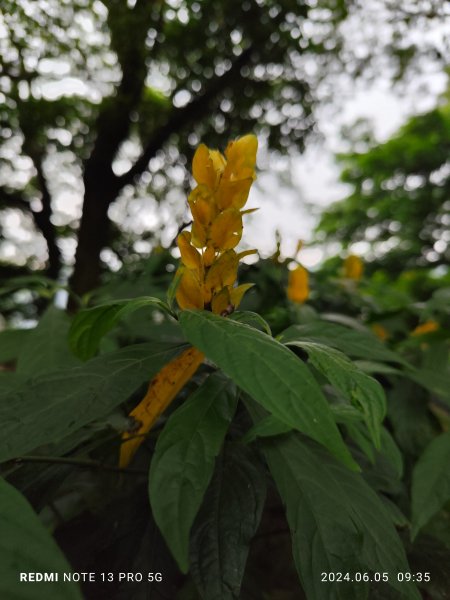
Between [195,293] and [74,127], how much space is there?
3.01 m

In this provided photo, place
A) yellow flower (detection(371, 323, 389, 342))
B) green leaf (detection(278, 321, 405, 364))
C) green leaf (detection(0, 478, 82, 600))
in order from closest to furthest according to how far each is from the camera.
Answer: green leaf (detection(0, 478, 82, 600)) < green leaf (detection(278, 321, 405, 364)) < yellow flower (detection(371, 323, 389, 342))

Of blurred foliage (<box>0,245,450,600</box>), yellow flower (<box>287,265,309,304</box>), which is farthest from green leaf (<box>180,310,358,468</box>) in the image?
yellow flower (<box>287,265,309,304</box>)

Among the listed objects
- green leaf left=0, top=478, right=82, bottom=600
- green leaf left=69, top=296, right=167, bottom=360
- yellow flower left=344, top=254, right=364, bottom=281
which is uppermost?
yellow flower left=344, top=254, right=364, bottom=281

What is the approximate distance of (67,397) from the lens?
48 centimetres

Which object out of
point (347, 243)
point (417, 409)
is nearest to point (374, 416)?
point (417, 409)

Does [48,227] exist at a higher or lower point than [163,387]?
higher

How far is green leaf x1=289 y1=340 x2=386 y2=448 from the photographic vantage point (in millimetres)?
443

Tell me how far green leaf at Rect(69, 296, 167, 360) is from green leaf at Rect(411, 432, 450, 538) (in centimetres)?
44

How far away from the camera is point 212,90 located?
279 cm

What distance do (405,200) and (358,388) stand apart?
6.48 metres

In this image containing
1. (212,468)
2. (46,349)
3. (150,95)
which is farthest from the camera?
(150,95)

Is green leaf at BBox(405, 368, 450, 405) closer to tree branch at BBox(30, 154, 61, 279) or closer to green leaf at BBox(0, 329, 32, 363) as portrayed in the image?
green leaf at BBox(0, 329, 32, 363)

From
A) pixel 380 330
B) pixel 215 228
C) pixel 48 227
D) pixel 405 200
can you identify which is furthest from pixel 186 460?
pixel 405 200

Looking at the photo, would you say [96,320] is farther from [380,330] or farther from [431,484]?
[380,330]
